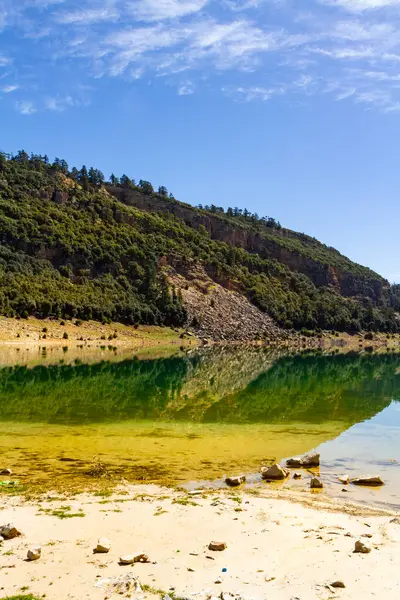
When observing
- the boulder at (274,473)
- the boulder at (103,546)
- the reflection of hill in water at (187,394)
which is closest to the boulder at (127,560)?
the boulder at (103,546)

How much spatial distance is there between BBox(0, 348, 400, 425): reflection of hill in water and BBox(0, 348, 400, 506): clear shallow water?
8cm

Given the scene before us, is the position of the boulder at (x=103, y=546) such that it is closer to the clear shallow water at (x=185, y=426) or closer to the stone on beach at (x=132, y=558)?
the stone on beach at (x=132, y=558)

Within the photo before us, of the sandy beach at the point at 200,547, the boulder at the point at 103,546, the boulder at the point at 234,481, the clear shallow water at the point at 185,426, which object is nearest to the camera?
the sandy beach at the point at 200,547

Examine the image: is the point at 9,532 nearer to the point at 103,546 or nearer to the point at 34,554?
the point at 34,554

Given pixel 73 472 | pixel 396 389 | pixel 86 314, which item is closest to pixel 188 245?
pixel 86 314

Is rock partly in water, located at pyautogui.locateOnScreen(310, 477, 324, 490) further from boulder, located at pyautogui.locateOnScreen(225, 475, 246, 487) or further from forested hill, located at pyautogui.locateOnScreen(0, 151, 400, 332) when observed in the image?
forested hill, located at pyautogui.locateOnScreen(0, 151, 400, 332)

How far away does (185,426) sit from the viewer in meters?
22.5

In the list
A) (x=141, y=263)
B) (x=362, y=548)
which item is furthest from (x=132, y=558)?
(x=141, y=263)

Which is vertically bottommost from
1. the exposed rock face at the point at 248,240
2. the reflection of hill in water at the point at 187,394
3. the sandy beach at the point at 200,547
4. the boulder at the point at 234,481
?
the reflection of hill in water at the point at 187,394

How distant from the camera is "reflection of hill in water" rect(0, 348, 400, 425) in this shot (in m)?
26.0

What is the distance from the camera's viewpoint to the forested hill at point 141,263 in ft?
318

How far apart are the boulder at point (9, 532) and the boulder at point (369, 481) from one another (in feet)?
29.4

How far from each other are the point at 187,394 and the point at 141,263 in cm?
9119

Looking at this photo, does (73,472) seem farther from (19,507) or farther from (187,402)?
(187,402)
